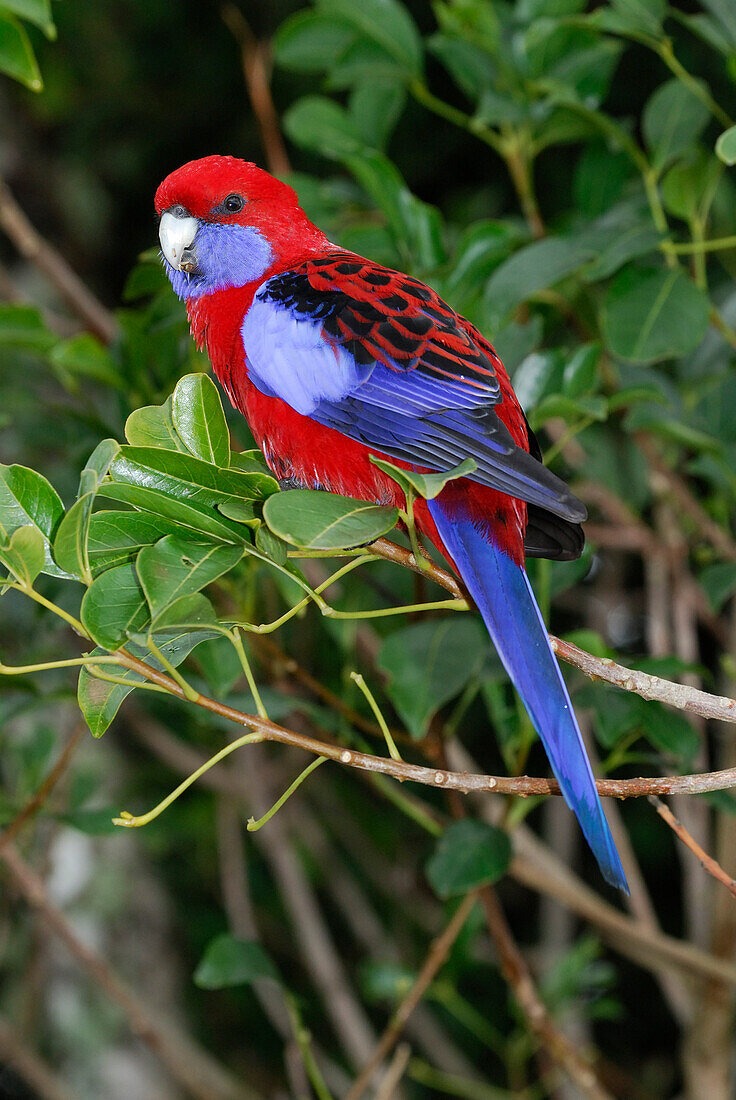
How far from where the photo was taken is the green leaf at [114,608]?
2.97ft

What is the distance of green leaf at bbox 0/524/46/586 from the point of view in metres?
0.88

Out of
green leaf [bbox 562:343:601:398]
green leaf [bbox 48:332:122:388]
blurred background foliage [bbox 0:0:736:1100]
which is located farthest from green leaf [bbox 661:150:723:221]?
green leaf [bbox 48:332:122:388]

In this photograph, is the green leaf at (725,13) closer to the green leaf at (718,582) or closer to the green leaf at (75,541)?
the green leaf at (718,582)

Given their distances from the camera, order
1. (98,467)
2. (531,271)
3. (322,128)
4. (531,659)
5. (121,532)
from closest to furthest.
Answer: (98,467) → (121,532) → (531,659) → (531,271) → (322,128)

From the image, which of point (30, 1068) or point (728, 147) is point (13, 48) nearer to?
point (728, 147)

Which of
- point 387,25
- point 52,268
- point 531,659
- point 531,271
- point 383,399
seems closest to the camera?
point 531,659

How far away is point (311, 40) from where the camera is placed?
6.15 feet

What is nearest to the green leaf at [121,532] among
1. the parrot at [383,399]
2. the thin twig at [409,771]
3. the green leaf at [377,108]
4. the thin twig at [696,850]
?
the thin twig at [409,771]

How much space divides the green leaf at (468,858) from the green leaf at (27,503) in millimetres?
772

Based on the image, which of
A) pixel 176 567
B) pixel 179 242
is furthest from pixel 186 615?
pixel 179 242

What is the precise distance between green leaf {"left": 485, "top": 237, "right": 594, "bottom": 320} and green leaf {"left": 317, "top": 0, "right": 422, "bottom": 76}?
0.47 m

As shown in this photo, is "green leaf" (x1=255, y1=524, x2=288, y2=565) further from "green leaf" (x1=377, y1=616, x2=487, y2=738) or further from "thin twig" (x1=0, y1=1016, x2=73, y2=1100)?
"thin twig" (x1=0, y1=1016, x2=73, y2=1100)

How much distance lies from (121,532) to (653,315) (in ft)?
2.93

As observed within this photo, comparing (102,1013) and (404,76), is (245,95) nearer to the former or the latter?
(404,76)
